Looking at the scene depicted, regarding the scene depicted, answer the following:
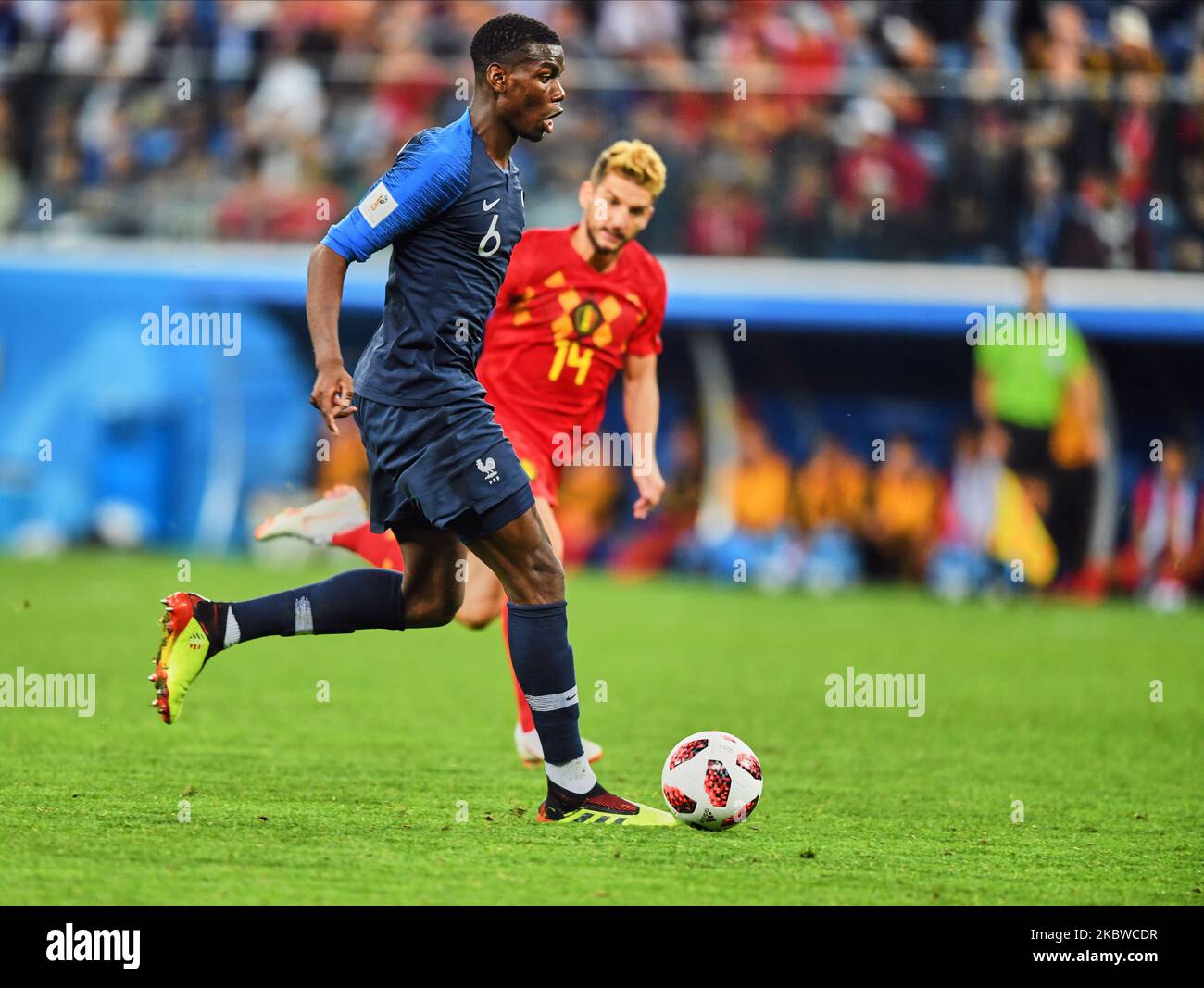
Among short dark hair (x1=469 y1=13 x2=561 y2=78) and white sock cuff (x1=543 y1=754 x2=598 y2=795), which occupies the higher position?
short dark hair (x1=469 y1=13 x2=561 y2=78)

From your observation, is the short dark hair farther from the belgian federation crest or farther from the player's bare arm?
the belgian federation crest

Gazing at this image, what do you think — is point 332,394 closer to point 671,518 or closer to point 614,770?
point 614,770

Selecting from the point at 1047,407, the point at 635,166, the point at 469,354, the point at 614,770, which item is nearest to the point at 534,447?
the point at 635,166

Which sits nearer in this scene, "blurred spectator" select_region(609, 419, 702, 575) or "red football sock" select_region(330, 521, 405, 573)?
"red football sock" select_region(330, 521, 405, 573)

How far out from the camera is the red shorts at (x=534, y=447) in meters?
7.53

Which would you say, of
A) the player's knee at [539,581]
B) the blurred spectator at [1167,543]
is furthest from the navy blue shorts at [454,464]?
the blurred spectator at [1167,543]

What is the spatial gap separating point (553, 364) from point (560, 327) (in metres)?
0.17

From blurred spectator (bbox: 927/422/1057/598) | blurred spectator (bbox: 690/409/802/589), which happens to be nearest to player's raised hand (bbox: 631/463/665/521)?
blurred spectator (bbox: 927/422/1057/598)

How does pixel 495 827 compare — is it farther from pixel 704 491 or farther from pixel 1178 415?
pixel 1178 415

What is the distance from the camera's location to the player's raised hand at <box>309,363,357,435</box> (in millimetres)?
5422

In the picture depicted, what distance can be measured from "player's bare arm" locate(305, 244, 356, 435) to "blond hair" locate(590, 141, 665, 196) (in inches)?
69.5

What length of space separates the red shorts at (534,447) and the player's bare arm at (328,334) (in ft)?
6.30

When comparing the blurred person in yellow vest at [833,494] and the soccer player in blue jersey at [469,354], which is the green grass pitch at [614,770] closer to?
the soccer player in blue jersey at [469,354]

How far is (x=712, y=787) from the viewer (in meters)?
5.87
